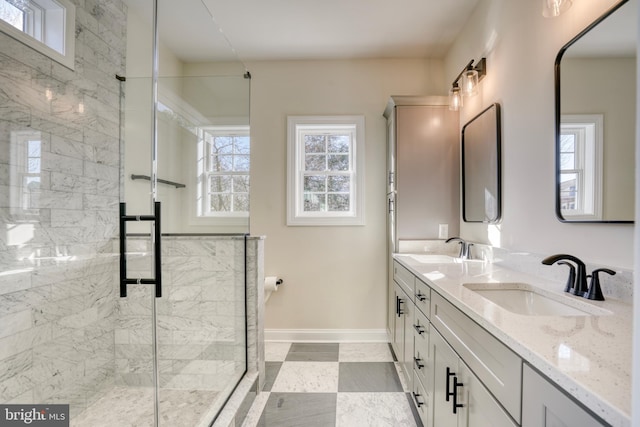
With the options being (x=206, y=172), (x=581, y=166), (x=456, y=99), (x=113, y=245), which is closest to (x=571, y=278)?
(x=581, y=166)

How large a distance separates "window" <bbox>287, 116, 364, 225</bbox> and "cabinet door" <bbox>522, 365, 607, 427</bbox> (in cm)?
218

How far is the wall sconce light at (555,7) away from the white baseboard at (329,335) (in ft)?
8.39

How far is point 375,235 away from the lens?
112 inches

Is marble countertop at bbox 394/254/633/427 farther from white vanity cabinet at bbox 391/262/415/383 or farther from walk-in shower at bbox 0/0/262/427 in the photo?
walk-in shower at bbox 0/0/262/427

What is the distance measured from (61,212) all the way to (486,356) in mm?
2248

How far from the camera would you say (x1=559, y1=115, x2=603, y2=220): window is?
3.67 ft

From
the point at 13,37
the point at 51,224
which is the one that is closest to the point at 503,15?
the point at 13,37

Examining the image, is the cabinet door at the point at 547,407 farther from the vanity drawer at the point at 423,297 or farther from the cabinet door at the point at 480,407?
the vanity drawer at the point at 423,297

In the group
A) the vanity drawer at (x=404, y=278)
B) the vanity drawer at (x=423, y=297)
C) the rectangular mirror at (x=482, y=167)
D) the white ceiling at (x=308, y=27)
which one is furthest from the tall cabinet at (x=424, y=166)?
the vanity drawer at (x=423, y=297)

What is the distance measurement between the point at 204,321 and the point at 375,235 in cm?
166

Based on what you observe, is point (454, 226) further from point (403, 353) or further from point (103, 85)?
point (103, 85)

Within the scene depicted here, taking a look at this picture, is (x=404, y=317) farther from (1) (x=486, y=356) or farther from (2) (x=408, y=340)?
(1) (x=486, y=356)

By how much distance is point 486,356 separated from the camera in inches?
34.8

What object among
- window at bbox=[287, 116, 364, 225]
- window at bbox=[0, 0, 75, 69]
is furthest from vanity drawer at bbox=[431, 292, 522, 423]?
window at bbox=[0, 0, 75, 69]
